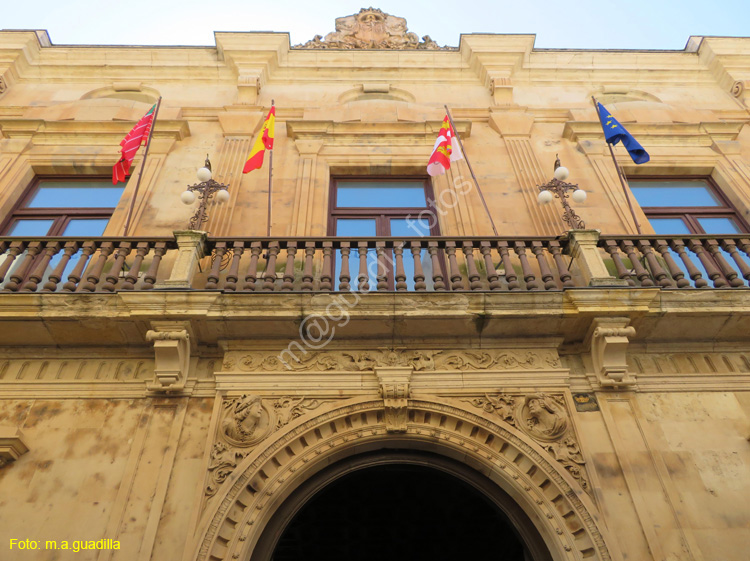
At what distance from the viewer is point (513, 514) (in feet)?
16.2

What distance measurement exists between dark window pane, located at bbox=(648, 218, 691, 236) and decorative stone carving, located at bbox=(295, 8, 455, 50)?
19.5ft

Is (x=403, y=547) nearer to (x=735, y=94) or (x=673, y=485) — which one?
(x=673, y=485)

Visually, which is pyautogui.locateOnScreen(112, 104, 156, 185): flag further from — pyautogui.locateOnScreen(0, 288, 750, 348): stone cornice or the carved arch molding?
the carved arch molding

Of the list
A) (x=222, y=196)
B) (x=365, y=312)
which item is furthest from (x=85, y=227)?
(x=365, y=312)

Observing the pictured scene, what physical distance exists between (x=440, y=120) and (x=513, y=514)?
6.90 meters

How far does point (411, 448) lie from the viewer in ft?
17.4

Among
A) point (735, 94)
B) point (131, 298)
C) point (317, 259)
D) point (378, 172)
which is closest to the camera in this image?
point (131, 298)

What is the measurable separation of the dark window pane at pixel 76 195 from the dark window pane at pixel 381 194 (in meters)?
3.58

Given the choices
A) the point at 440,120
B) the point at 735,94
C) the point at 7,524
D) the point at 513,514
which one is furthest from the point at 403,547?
the point at 735,94

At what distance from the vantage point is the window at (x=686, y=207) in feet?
26.8

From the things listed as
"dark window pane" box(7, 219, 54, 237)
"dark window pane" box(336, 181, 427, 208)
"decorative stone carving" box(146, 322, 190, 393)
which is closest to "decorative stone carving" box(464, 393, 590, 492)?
"decorative stone carving" box(146, 322, 190, 393)

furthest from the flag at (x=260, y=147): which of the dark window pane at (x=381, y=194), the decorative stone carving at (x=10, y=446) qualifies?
the decorative stone carving at (x=10, y=446)

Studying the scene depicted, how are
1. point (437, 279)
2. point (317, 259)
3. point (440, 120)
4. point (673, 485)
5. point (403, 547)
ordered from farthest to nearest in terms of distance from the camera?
point (440, 120)
point (403, 547)
point (317, 259)
point (437, 279)
point (673, 485)

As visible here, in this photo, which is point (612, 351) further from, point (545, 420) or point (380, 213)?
point (380, 213)
